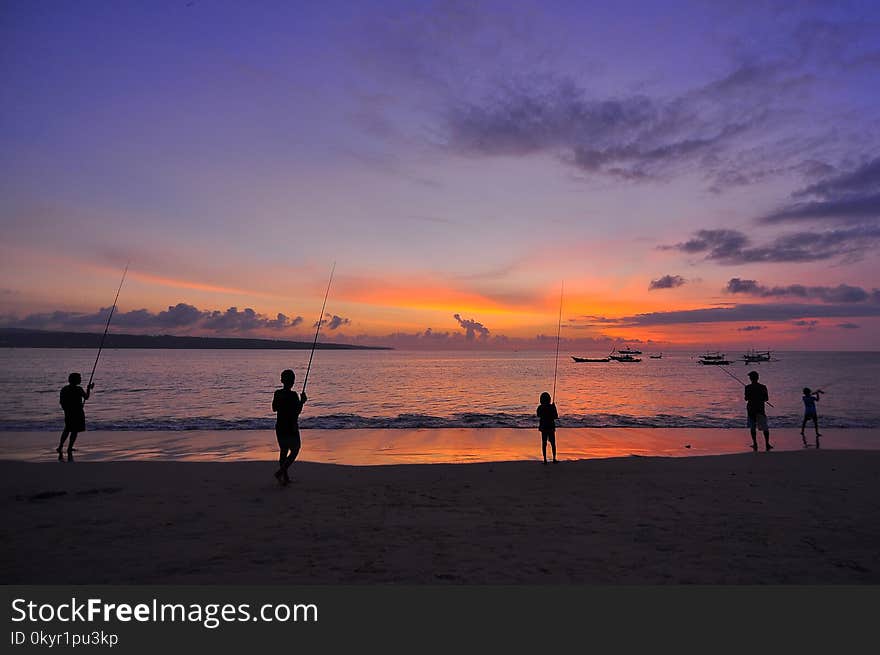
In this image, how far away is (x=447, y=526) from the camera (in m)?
6.68

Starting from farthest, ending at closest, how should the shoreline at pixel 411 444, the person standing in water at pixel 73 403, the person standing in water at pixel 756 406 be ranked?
the shoreline at pixel 411 444, the person standing in water at pixel 756 406, the person standing in water at pixel 73 403

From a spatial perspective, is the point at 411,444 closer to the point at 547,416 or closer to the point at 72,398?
the point at 547,416

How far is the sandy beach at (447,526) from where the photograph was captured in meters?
5.10

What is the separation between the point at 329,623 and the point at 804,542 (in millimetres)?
5394

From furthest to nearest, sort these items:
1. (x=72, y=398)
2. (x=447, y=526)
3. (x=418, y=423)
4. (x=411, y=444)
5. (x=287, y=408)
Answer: (x=418, y=423) → (x=411, y=444) → (x=72, y=398) → (x=287, y=408) → (x=447, y=526)

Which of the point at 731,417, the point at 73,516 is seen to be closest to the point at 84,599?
the point at 73,516

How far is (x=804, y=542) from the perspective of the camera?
5.90 meters

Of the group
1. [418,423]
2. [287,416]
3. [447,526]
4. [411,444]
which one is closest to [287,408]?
[287,416]

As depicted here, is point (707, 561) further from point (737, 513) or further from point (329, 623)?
point (329, 623)

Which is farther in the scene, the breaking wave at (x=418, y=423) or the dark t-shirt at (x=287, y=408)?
the breaking wave at (x=418, y=423)

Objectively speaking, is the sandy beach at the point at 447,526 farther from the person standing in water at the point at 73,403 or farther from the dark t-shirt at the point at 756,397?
the dark t-shirt at the point at 756,397

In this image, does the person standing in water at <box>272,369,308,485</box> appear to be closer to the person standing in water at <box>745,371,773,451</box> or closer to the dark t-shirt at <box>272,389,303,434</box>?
the dark t-shirt at <box>272,389,303,434</box>

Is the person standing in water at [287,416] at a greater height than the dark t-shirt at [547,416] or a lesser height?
lesser

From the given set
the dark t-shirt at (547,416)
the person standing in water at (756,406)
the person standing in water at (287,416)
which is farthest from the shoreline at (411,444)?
the person standing in water at (287,416)
